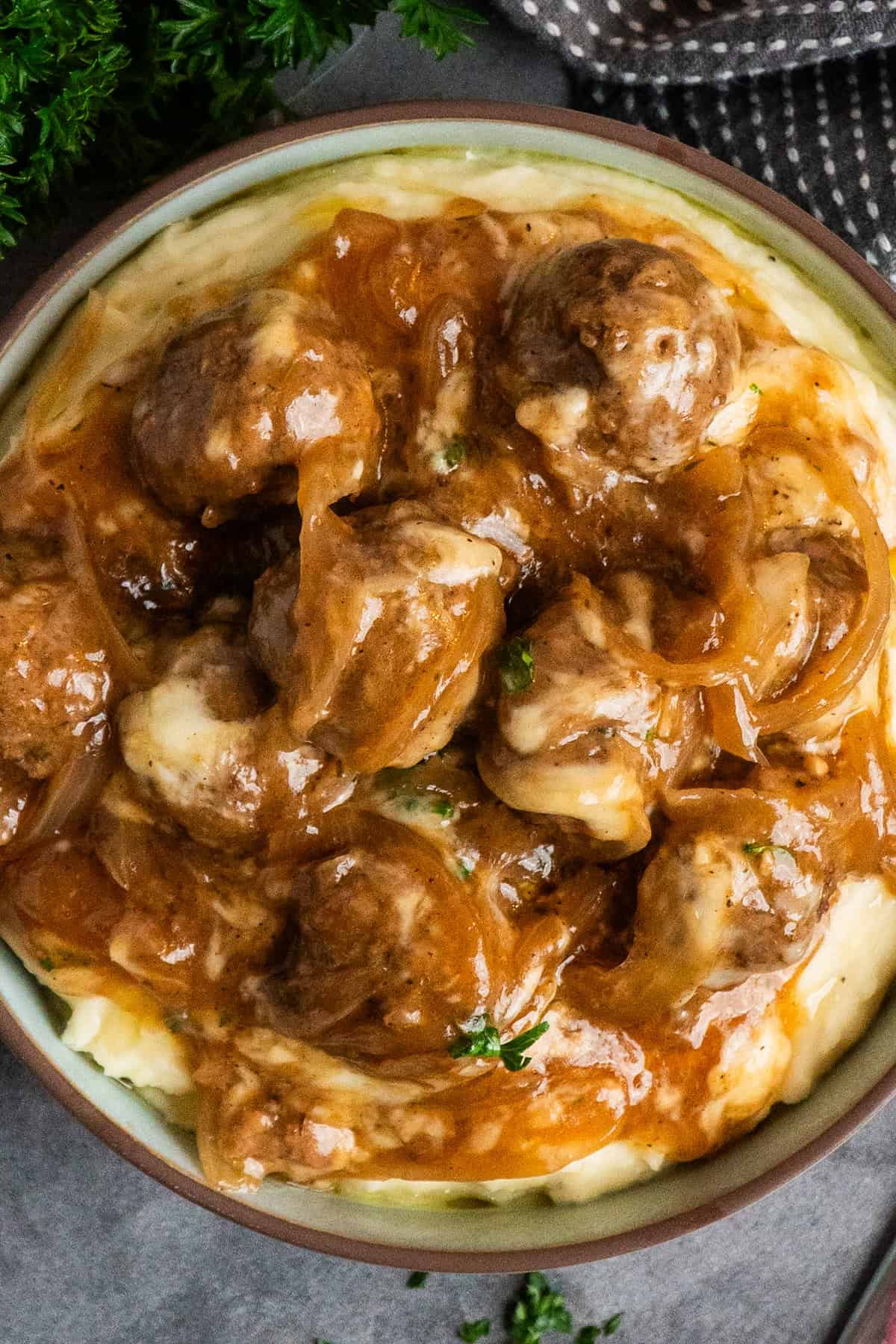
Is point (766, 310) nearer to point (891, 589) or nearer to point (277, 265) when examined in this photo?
point (891, 589)

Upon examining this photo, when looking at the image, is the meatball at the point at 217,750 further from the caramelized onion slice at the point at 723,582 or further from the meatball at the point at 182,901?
the caramelized onion slice at the point at 723,582

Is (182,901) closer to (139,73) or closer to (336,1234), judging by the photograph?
(336,1234)

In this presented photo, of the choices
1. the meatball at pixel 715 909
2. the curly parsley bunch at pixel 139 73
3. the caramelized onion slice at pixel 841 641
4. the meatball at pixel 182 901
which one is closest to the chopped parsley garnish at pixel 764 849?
the meatball at pixel 715 909

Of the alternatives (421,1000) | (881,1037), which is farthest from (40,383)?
(881,1037)

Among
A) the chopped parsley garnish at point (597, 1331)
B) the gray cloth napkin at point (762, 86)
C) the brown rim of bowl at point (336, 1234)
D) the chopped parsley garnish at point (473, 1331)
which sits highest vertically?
the gray cloth napkin at point (762, 86)

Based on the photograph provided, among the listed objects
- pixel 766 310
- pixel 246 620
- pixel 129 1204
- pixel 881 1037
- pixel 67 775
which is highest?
pixel 766 310

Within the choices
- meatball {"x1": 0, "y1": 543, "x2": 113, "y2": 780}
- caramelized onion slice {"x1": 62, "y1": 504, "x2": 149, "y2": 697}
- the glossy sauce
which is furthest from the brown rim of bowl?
meatball {"x1": 0, "y1": 543, "x2": 113, "y2": 780}

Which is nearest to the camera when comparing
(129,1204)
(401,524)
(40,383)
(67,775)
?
(401,524)
